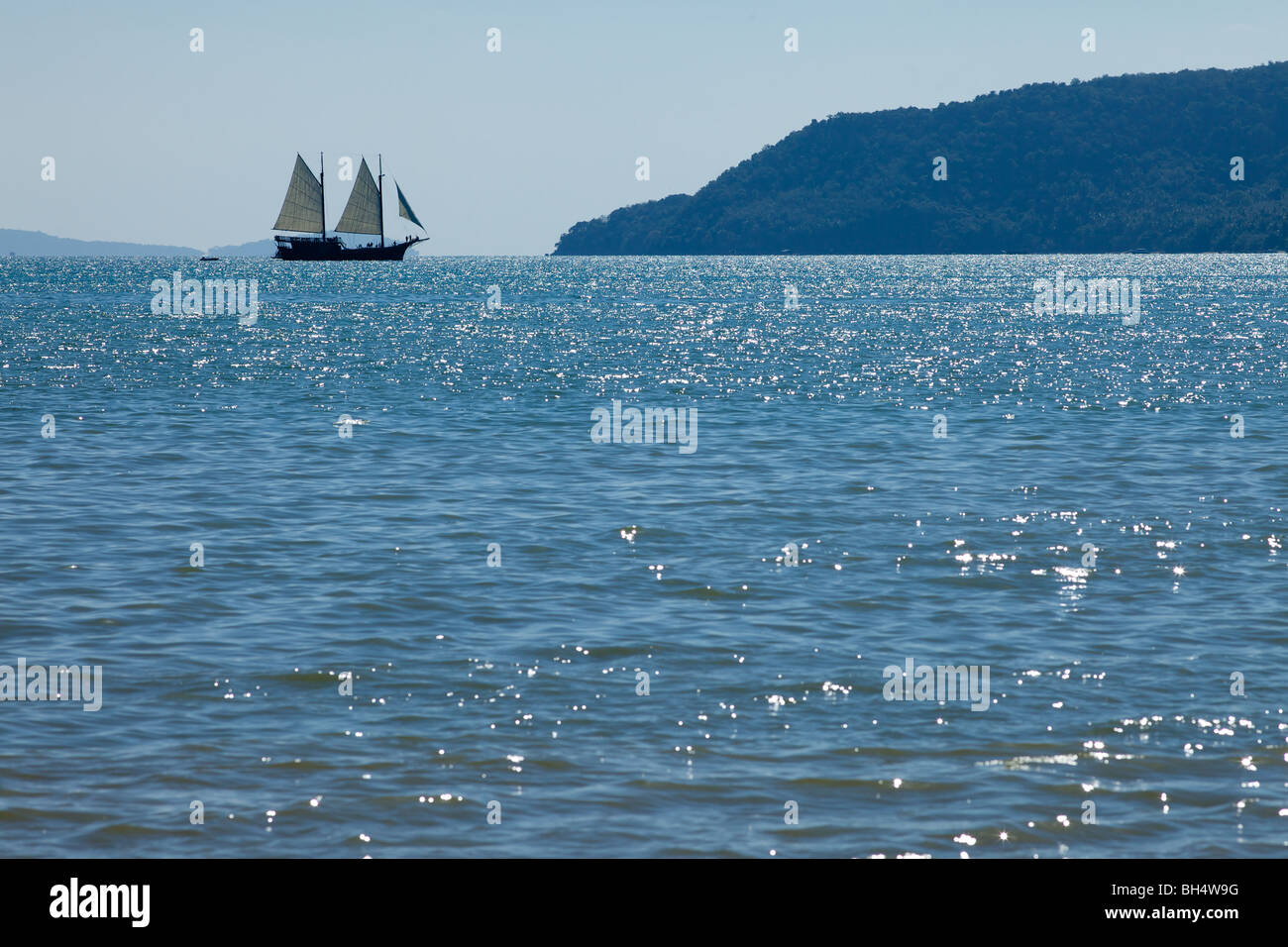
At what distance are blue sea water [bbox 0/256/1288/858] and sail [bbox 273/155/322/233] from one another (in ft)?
514

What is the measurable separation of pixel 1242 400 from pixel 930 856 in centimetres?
3793

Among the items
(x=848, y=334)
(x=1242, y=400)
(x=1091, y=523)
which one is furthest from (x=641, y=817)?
(x=848, y=334)

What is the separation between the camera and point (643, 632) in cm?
1567

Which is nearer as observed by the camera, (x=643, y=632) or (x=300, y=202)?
(x=643, y=632)

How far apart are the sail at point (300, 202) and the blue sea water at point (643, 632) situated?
156566 millimetres

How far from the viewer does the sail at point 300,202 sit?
7411 inches

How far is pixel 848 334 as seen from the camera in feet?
280

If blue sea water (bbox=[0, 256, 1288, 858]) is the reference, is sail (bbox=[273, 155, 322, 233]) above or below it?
above

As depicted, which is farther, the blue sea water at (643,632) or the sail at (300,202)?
the sail at (300,202)

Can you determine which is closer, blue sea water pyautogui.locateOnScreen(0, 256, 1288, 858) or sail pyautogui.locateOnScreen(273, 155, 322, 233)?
blue sea water pyautogui.locateOnScreen(0, 256, 1288, 858)

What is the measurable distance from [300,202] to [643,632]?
18879 centimetres

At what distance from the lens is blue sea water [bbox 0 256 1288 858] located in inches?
411

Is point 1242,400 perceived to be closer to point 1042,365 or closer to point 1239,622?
point 1042,365
